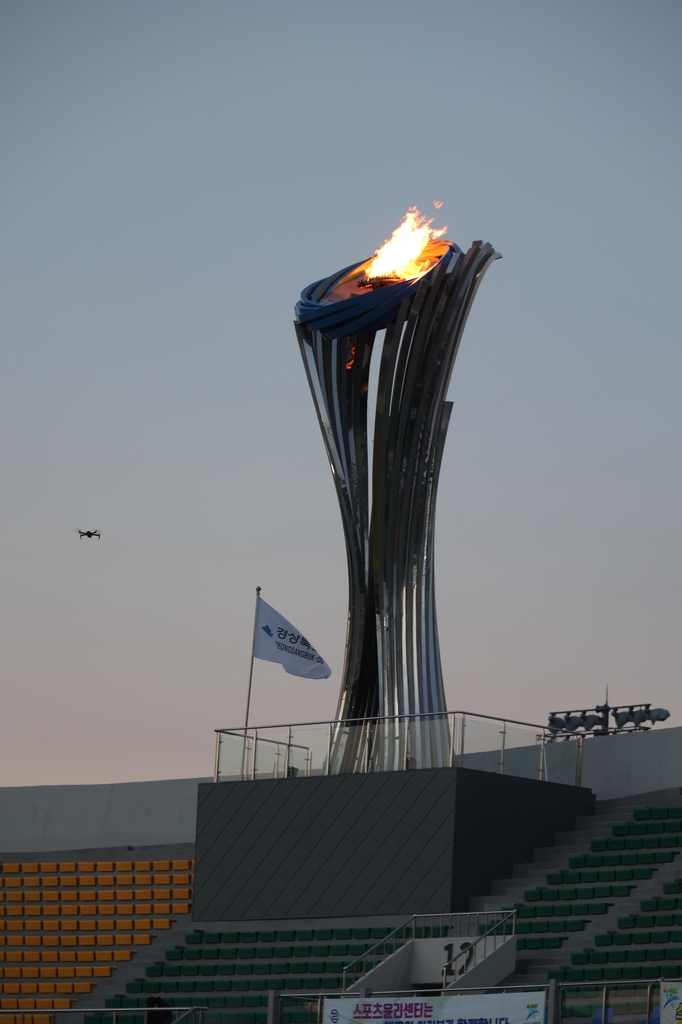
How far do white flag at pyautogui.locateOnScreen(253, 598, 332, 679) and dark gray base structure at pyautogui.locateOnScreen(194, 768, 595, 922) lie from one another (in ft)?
7.49

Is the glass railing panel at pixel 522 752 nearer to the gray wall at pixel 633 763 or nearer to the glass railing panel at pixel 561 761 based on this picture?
the glass railing panel at pixel 561 761

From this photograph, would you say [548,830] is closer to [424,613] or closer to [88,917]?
[424,613]

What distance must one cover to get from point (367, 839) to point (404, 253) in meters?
10.0

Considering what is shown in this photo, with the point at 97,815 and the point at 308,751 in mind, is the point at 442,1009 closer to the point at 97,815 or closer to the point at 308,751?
the point at 308,751

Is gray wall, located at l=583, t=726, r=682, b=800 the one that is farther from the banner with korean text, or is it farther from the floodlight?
the banner with korean text

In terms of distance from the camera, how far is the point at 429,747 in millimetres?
24672

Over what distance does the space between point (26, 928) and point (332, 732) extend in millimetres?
7134

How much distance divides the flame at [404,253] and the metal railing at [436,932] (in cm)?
1096

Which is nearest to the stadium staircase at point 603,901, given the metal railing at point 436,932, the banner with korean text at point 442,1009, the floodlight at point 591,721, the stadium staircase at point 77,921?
the metal railing at point 436,932

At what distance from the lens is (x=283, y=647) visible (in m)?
27.4

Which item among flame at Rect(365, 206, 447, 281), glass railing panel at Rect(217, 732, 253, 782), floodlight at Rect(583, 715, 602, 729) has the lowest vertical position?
glass railing panel at Rect(217, 732, 253, 782)

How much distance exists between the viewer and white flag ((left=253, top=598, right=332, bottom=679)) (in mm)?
27297

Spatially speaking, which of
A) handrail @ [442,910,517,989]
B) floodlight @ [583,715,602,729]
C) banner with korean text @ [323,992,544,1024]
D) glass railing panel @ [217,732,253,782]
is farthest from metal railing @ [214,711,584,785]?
banner with korean text @ [323,992,544,1024]

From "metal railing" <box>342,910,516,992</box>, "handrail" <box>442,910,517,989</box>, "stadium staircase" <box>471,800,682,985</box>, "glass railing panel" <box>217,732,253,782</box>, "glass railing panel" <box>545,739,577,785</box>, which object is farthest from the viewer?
"glass railing panel" <box>217,732,253,782</box>
